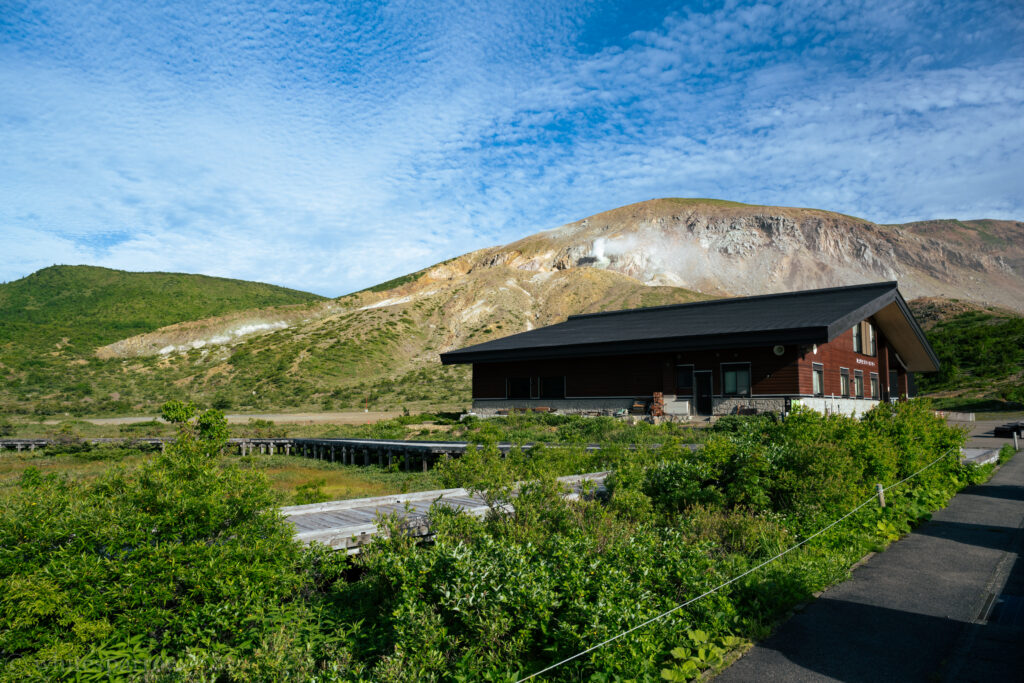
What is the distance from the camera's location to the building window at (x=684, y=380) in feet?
97.1

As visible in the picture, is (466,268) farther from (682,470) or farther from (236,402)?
(682,470)

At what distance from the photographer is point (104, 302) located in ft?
420

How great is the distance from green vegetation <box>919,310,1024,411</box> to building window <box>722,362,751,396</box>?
1333 inches

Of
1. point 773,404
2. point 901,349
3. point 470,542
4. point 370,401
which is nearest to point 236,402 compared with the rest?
point 370,401

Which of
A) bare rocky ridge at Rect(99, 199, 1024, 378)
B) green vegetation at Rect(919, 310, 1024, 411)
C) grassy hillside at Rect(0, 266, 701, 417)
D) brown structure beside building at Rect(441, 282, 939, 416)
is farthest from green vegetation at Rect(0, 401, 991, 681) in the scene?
bare rocky ridge at Rect(99, 199, 1024, 378)

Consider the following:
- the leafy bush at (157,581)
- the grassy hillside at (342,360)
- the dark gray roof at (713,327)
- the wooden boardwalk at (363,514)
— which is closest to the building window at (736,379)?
the dark gray roof at (713,327)

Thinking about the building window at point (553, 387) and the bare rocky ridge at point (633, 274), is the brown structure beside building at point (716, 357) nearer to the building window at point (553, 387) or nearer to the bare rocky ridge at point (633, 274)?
the building window at point (553, 387)

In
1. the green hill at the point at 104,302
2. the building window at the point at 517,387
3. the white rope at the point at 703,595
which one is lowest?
the white rope at the point at 703,595

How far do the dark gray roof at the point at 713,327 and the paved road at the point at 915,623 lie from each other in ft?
55.8

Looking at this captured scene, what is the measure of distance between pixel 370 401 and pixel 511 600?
59834mm

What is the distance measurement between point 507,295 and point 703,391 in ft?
233

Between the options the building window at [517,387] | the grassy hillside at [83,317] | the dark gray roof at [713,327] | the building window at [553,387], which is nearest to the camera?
the dark gray roof at [713,327]

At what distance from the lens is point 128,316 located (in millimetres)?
119625

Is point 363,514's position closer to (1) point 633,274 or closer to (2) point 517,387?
(2) point 517,387
